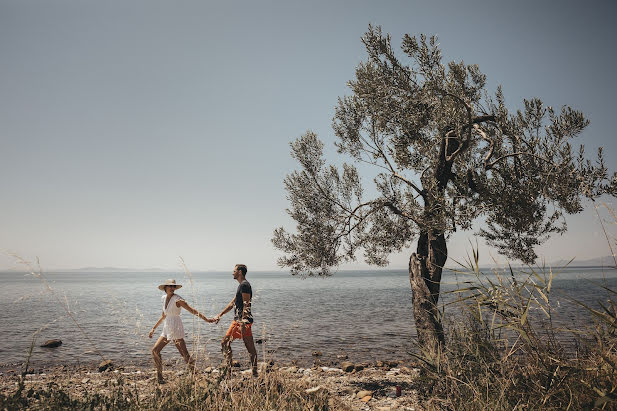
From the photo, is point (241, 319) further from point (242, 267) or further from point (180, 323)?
point (180, 323)

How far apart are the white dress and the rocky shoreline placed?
0.89 meters

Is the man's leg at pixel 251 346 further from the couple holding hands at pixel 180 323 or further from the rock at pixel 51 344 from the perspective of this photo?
the rock at pixel 51 344

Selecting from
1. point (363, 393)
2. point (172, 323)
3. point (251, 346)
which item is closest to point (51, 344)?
point (172, 323)

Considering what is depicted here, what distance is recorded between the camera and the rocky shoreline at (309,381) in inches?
224

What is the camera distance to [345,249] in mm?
11219

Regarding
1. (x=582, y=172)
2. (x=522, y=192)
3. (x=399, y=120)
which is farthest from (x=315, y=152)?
(x=582, y=172)

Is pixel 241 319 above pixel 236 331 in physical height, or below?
above

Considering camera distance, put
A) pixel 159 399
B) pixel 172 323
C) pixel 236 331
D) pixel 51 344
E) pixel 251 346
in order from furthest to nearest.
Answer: pixel 51 344, pixel 172 323, pixel 251 346, pixel 236 331, pixel 159 399

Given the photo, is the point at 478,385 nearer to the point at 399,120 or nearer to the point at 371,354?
the point at 399,120

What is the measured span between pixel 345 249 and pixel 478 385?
6.26 metres

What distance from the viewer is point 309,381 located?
31.4 feet

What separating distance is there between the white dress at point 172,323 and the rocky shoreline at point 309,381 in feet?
2.93

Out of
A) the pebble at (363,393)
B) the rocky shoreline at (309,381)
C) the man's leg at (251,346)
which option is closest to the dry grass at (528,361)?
the rocky shoreline at (309,381)

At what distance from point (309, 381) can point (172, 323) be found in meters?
4.06
